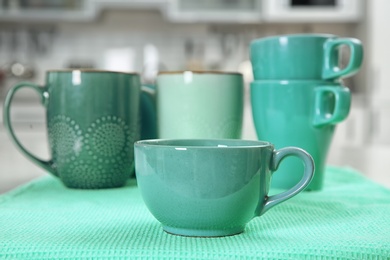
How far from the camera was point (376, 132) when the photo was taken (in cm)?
307

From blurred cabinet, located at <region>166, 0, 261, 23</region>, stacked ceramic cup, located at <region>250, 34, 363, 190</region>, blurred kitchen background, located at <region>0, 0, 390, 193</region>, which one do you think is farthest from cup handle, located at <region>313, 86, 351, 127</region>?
blurred cabinet, located at <region>166, 0, 261, 23</region>

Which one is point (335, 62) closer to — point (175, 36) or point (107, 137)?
point (107, 137)

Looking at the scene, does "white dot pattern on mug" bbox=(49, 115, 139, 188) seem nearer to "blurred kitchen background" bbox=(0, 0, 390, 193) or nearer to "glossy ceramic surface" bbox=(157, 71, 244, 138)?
"glossy ceramic surface" bbox=(157, 71, 244, 138)

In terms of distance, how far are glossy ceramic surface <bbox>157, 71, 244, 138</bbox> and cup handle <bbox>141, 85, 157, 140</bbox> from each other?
1.9 inches

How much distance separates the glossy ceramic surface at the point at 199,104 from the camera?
0.70 metres

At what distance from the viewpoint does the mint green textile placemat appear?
15.2 inches

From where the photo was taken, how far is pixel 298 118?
69 centimetres

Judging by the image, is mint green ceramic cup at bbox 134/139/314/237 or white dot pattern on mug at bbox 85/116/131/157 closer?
mint green ceramic cup at bbox 134/139/314/237

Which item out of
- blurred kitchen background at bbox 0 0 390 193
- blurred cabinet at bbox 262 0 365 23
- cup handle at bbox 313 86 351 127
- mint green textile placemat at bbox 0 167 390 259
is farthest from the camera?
Answer: blurred cabinet at bbox 262 0 365 23

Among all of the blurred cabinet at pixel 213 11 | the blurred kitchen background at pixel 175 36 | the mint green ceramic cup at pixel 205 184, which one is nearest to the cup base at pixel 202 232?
the mint green ceramic cup at pixel 205 184

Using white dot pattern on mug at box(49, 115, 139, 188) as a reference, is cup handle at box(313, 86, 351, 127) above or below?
above

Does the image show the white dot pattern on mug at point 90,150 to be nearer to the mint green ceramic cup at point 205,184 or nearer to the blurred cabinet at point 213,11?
the mint green ceramic cup at point 205,184

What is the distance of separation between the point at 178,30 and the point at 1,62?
107 cm

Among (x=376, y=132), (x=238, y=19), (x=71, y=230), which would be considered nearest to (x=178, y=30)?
(x=238, y=19)
